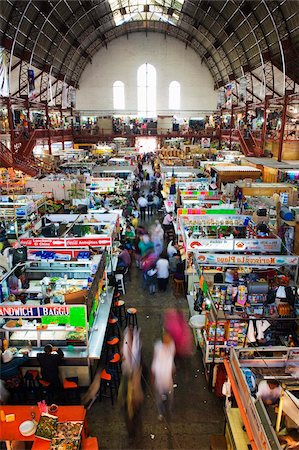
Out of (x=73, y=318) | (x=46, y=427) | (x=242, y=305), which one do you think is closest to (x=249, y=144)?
(x=242, y=305)

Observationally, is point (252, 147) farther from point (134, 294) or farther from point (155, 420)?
point (155, 420)

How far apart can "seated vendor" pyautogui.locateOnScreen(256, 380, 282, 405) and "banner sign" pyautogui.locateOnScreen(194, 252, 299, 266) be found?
3485mm

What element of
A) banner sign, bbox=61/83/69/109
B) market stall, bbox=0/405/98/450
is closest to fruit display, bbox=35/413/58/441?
market stall, bbox=0/405/98/450

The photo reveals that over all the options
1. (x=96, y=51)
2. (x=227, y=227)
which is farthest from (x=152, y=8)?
(x=227, y=227)

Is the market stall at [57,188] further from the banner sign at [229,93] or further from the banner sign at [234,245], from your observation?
the banner sign at [229,93]

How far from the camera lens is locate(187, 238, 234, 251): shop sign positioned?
8.72 metres

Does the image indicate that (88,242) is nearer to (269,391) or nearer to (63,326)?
(63,326)

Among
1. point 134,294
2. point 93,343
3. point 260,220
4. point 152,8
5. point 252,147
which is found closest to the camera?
point 93,343

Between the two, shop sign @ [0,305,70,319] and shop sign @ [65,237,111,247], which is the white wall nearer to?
shop sign @ [65,237,111,247]

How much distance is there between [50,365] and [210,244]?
4592mm

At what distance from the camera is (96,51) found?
39156 millimetres

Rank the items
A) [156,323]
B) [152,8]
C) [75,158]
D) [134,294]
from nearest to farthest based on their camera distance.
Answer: [156,323]
[134,294]
[75,158]
[152,8]

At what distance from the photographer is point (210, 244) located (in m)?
8.77

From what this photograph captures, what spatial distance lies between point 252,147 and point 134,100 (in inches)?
714
